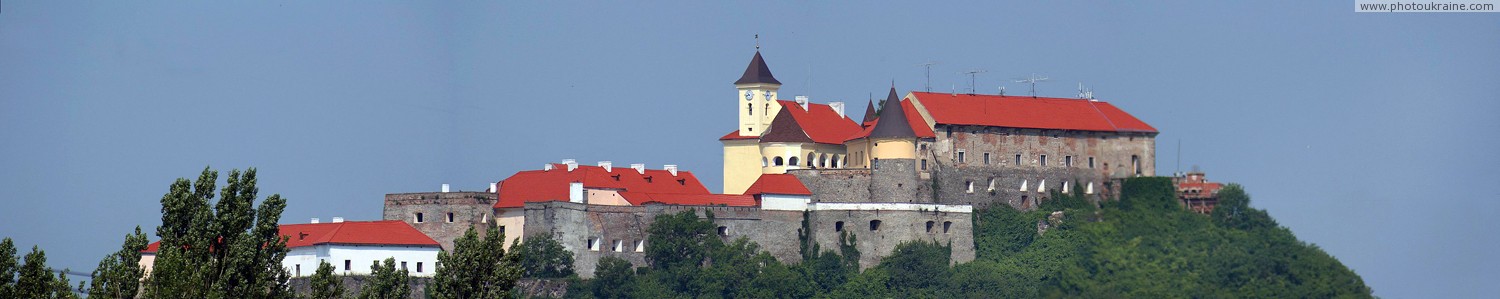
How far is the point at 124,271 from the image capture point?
62562mm

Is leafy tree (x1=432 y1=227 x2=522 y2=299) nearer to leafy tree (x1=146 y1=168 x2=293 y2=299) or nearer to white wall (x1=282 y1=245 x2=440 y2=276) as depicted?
leafy tree (x1=146 y1=168 x2=293 y2=299)

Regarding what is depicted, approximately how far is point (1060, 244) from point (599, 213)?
16.4m

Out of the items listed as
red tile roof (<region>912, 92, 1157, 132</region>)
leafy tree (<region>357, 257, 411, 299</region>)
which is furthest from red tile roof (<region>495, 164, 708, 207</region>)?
leafy tree (<region>357, 257, 411, 299</region>)

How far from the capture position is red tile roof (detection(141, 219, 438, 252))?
3809 inches

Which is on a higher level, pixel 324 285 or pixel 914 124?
pixel 914 124

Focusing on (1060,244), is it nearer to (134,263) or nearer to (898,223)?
(898,223)

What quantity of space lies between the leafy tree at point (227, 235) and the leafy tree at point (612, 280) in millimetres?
30540

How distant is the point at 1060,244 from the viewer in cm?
10106

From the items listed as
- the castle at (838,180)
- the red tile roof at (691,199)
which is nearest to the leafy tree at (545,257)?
the castle at (838,180)

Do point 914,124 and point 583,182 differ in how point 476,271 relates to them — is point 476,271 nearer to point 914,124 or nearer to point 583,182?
point 583,182

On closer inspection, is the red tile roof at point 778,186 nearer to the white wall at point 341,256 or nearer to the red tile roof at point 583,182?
the red tile roof at point 583,182

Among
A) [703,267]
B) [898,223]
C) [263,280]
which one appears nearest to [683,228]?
[703,267]

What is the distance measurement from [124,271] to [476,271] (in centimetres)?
768

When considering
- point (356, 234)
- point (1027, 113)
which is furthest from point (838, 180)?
point (356, 234)
